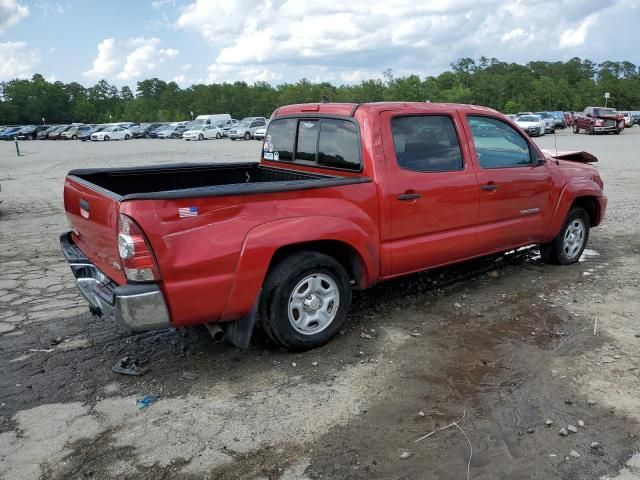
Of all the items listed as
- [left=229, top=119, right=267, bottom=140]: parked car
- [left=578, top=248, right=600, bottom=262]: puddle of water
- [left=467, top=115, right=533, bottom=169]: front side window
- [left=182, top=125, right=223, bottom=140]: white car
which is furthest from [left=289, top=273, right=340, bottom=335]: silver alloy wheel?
[left=182, top=125, right=223, bottom=140]: white car

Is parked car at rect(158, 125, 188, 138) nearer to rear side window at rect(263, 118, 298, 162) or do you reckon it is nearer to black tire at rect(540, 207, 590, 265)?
rear side window at rect(263, 118, 298, 162)

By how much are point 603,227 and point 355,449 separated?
6891 mm

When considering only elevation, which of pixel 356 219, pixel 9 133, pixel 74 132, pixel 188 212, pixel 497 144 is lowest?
pixel 74 132

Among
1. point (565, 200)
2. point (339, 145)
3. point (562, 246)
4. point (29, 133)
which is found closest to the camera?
point (339, 145)

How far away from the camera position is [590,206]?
6.57 m

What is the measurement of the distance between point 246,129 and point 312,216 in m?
39.0

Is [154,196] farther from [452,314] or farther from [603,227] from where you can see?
[603,227]

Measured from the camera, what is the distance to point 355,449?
3.10 meters

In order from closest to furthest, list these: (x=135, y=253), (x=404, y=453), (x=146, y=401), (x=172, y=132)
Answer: (x=404, y=453), (x=135, y=253), (x=146, y=401), (x=172, y=132)

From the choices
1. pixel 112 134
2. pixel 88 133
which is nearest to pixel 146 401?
pixel 112 134

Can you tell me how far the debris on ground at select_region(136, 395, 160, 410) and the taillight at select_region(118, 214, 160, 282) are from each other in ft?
2.70

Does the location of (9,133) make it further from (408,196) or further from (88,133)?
(408,196)

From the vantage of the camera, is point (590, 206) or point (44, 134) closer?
point (590, 206)

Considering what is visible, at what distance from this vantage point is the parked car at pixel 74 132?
55.0 m
